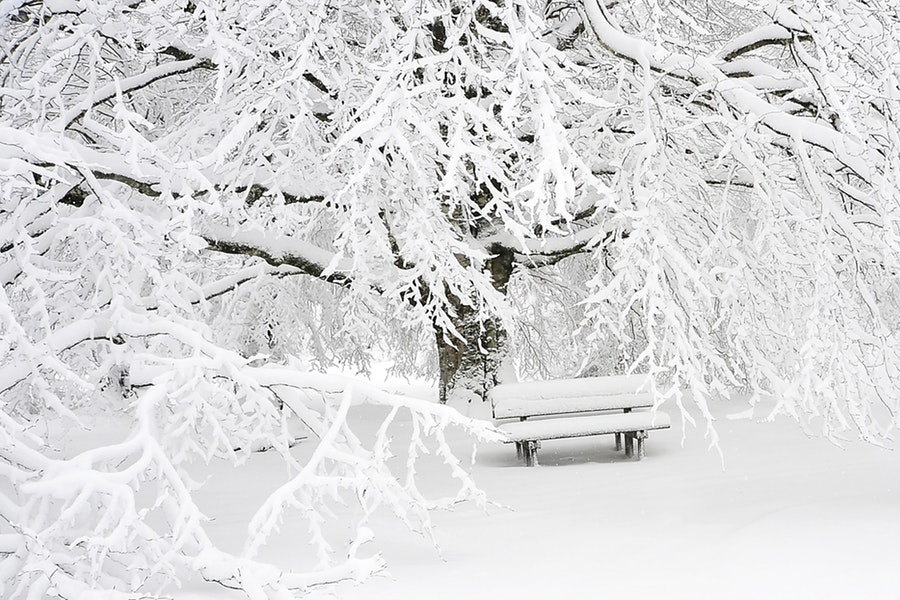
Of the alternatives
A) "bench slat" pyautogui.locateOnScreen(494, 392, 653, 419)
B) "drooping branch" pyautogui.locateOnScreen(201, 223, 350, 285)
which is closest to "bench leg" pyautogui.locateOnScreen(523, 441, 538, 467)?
"bench slat" pyautogui.locateOnScreen(494, 392, 653, 419)

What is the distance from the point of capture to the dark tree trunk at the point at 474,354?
9.25 m

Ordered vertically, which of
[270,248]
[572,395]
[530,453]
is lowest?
[530,453]

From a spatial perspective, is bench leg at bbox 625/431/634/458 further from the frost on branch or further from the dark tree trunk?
the frost on branch

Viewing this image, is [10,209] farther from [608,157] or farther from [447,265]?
[608,157]

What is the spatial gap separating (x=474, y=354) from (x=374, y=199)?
10.0ft

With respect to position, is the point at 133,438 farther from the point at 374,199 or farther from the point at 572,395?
the point at 572,395

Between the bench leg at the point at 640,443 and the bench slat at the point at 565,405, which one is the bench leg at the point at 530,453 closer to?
the bench slat at the point at 565,405

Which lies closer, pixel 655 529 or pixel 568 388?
pixel 655 529

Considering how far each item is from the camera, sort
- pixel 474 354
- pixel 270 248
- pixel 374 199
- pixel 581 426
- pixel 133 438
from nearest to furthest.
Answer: pixel 133 438 < pixel 374 199 < pixel 270 248 < pixel 581 426 < pixel 474 354

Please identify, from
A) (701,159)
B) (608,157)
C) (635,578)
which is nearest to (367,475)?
(635,578)

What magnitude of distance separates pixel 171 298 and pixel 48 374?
86 cm

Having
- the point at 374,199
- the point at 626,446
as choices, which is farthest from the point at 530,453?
the point at 374,199

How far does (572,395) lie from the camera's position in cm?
827

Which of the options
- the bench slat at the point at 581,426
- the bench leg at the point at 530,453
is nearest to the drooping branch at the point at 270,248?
the bench slat at the point at 581,426
